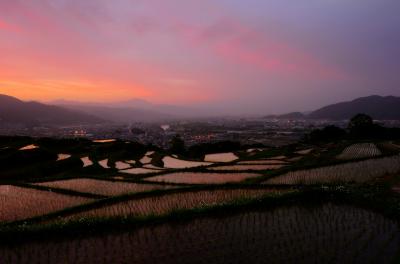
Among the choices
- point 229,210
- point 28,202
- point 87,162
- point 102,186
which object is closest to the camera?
point 229,210

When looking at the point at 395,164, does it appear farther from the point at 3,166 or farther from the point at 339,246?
the point at 3,166

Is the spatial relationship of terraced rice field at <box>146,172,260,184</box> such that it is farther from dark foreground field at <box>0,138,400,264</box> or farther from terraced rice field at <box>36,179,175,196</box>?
dark foreground field at <box>0,138,400,264</box>

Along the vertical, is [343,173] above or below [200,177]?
above

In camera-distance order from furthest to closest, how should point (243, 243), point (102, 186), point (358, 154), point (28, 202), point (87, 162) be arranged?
point (87, 162), point (358, 154), point (102, 186), point (28, 202), point (243, 243)

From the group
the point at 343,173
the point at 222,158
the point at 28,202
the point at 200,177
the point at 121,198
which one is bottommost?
the point at 222,158

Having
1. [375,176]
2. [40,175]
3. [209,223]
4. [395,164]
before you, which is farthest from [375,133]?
[209,223]

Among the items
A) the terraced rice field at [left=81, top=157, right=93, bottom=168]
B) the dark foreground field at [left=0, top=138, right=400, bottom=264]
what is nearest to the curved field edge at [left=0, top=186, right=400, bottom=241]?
the dark foreground field at [left=0, top=138, right=400, bottom=264]

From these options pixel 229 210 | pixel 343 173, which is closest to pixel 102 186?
pixel 229 210

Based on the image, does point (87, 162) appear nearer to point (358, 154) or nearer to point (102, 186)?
point (102, 186)
